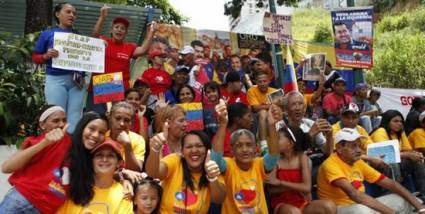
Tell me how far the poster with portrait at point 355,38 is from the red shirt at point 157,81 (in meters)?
3.47

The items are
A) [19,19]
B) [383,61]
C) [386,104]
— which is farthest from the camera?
[383,61]

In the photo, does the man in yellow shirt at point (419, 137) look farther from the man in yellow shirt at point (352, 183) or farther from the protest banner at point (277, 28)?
the protest banner at point (277, 28)

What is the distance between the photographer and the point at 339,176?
4949 mm

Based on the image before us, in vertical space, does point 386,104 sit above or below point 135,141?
below

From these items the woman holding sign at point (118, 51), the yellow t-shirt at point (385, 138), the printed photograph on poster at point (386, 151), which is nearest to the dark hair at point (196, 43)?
the woman holding sign at point (118, 51)

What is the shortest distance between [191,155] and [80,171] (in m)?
0.91

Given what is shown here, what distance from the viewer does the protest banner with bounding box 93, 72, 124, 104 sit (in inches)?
217

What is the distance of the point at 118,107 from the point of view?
4391 millimetres

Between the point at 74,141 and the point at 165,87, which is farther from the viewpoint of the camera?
the point at 165,87

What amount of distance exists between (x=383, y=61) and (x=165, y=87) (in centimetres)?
1786

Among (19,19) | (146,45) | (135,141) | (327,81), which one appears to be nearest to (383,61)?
(327,81)

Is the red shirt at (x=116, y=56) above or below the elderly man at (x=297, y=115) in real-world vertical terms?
above

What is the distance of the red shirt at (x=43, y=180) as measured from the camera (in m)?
3.51

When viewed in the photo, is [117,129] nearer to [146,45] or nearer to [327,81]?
[146,45]
